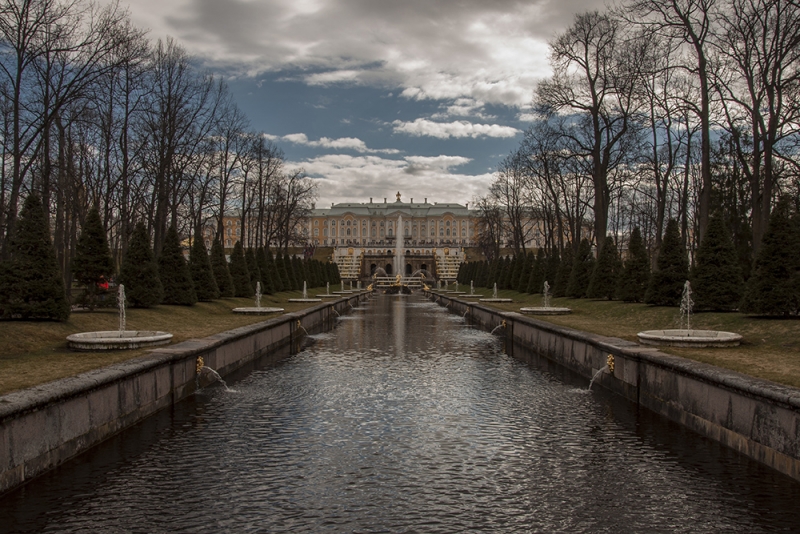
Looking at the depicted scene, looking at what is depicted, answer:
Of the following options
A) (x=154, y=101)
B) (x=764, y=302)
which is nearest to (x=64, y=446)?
(x=764, y=302)

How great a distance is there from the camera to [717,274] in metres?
15.3

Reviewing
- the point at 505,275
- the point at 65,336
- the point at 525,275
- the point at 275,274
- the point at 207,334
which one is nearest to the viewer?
the point at 65,336

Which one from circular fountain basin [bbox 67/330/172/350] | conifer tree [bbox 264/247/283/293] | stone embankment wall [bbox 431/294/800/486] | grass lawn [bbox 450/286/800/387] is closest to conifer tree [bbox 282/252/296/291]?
conifer tree [bbox 264/247/283/293]

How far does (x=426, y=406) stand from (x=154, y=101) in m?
21.6

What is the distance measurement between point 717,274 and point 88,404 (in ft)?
45.3

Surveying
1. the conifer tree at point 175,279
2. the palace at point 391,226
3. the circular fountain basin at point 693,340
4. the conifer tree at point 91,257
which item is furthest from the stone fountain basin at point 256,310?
the palace at point 391,226

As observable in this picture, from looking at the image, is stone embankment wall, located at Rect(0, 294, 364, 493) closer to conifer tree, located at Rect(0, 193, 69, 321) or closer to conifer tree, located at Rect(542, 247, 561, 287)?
conifer tree, located at Rect(0, 193, 69, 321)

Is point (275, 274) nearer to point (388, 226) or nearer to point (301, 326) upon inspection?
point (301, 326)

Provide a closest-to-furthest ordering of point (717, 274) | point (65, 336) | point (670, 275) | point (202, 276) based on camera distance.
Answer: point (65, 336) < point (717, 274) < point (670, 275) < point (202, 276)

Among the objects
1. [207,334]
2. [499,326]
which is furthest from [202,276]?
[499,326]

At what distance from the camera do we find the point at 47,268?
1257cm

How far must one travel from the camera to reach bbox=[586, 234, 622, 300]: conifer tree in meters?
23.8

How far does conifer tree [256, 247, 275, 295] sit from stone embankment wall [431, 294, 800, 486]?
2167 cm

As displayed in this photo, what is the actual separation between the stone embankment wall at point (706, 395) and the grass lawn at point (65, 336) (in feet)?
23.7
